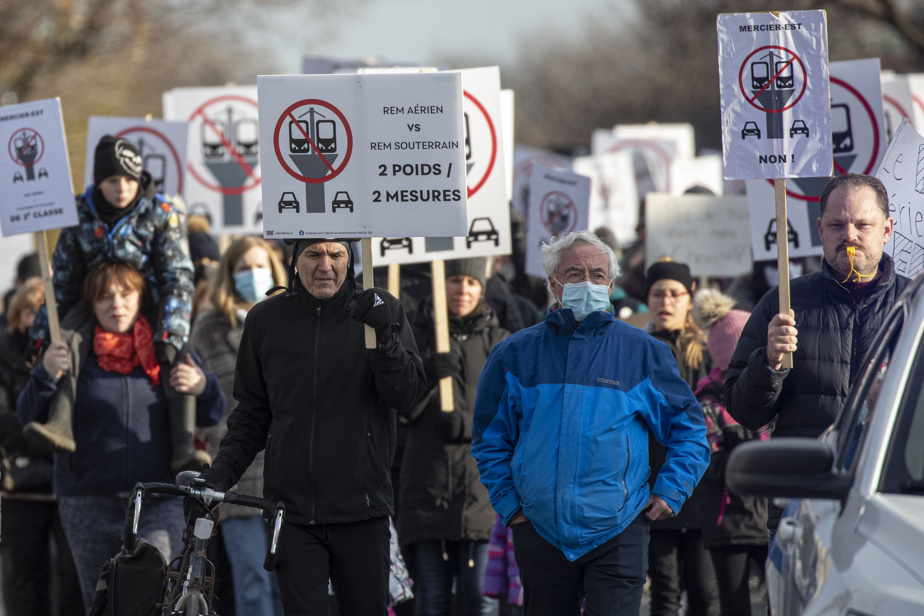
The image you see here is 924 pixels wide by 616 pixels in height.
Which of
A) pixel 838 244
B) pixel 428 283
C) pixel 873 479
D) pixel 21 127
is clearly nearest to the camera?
pixel 873 479

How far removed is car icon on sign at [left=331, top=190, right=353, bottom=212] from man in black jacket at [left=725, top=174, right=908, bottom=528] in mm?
1667

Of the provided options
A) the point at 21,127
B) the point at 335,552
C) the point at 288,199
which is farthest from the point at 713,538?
the point at 21,127

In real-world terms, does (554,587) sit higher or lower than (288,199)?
lower

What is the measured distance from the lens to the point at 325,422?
5.16m

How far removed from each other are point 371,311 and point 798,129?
1911 millimetres

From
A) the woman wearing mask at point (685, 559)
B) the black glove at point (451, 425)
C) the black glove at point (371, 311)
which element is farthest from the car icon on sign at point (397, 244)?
the black glove at point (371, 311)

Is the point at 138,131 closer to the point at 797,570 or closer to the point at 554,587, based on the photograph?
the point at 554,587

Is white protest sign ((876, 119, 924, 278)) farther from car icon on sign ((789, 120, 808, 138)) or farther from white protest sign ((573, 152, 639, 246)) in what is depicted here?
white protest sign ((573, 152, 639, 246))

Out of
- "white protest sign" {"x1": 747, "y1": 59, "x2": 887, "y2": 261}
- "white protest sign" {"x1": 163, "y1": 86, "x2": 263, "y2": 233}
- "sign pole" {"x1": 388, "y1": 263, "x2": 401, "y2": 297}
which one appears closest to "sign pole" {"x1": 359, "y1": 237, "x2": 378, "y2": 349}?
"sign pole" {"x1": 388, "y1": 263, "x2": 401, "y2": 297}

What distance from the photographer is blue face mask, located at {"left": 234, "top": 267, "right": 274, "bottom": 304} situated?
286 inches

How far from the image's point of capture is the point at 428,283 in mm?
8359

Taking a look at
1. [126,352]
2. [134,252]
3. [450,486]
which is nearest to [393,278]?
[450,486]

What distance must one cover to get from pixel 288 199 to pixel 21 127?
96.5 inches

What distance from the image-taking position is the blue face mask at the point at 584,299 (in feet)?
16.0
